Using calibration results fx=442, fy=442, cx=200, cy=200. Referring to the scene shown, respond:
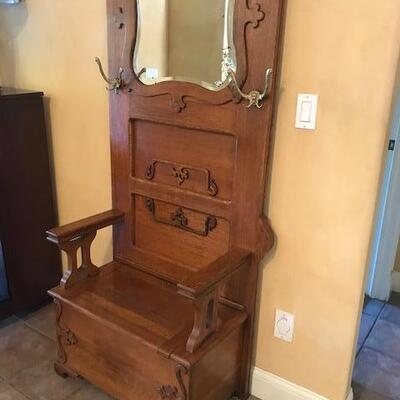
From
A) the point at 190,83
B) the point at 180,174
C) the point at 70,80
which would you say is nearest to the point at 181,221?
the point at 180,174

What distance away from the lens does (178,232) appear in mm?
1748

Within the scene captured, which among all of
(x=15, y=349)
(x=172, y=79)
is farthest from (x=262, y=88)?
(x=15, y=349)

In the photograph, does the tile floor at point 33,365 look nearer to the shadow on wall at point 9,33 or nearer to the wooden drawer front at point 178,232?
the wooden drawer front at point 178,232

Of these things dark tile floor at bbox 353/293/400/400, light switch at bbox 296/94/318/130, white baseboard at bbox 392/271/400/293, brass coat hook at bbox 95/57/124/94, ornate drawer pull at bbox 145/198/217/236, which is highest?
brass coat hook at bbox 95/57/124/94

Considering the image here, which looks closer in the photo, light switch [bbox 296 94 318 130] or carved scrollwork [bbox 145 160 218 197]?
light switch [bbox 296 94 318 130]

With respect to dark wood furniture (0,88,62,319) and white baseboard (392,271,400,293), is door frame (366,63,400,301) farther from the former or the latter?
dark wood furniture (0,88,62,319)

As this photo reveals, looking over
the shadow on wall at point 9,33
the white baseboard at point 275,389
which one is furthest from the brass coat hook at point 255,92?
the shadow on wall at point 9,33

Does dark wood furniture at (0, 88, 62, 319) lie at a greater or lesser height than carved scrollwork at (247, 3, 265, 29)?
lesser

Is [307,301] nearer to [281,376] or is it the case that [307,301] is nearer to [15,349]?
[281,376]

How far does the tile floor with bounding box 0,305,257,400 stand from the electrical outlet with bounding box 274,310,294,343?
73 centimetres

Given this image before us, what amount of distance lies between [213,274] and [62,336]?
2.58 feet

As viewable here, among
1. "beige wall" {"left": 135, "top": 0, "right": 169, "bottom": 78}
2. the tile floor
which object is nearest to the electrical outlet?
the tile floor

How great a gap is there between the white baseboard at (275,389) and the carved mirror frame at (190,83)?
1076 mm

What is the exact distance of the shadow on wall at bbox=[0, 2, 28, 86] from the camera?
207cm
